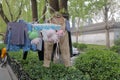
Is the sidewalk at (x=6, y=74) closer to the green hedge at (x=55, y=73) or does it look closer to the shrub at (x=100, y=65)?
the green hedge at (x=55, y=73)

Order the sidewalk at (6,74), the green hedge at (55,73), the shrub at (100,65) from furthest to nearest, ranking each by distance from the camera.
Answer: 1. the shrub at (100,65)
2. the green hedge at (55,73)
3. the sidewalk at (6,74)

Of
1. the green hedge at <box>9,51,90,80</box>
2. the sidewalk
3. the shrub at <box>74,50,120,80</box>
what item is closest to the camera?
the sidewalk

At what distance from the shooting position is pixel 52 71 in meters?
4.36

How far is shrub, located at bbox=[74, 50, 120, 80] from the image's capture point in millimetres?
4340

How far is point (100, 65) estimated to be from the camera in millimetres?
4461

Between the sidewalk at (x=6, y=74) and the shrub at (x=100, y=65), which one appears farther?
the shrub at (x=100, y=65)

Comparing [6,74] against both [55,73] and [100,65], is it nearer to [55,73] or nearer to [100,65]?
[55,73]

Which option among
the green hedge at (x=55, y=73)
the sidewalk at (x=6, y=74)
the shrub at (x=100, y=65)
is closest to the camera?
the sidewalk at (x=6, y=74)

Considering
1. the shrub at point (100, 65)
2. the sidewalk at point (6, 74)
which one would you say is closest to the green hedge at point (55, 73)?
the shrub at point (100, 65)

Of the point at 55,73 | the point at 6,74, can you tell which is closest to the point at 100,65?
the point at 55,73

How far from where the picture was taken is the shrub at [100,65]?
14.2 feet

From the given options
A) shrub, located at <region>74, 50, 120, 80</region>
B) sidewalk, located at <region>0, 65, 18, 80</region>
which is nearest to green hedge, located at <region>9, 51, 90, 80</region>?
shrub, located at <region>74, 50, 120, 80</region>

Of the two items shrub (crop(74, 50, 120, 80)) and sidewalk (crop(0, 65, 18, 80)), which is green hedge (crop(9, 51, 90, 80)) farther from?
sidewalk (crop(0, 65, 18, 80))

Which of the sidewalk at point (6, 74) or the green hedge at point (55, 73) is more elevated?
the sidewalk at point (6, 74)
